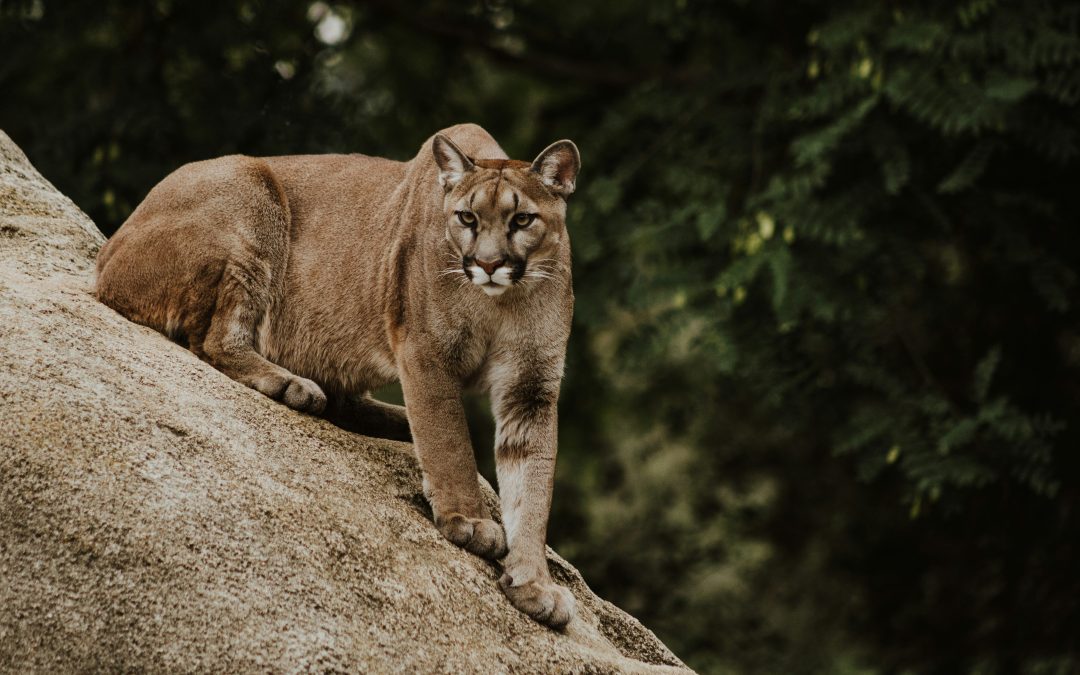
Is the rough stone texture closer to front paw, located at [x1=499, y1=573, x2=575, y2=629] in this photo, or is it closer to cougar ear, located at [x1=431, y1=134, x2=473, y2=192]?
front paw, located at [x1=499, y1=573, x2=575, y2=629]

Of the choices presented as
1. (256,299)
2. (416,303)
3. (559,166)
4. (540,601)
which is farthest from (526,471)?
(256,299)

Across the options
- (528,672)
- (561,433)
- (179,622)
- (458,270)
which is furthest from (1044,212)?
(179,622)

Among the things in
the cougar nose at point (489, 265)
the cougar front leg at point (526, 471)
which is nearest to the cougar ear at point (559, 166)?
the cougar nose at point (489, 265)

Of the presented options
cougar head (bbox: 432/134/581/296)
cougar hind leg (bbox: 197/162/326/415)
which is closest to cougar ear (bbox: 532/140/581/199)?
cougar head (bbox: 432/134/581/296)

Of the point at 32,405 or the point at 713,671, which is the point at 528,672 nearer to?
the point at 32,405

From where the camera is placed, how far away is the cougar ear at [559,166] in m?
6.54

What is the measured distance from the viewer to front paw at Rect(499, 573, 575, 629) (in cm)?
588

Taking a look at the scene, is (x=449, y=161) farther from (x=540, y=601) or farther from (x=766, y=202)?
(x=766, y=202)

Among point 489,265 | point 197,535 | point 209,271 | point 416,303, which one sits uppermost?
point 489,265

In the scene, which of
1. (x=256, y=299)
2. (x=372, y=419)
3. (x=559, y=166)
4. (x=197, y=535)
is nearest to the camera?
(x=197, y=535)

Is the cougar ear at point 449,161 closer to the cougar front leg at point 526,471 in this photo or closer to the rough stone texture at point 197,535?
the cougar front leg at point 526,471

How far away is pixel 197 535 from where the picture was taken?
4.98 metres

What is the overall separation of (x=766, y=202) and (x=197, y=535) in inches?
251

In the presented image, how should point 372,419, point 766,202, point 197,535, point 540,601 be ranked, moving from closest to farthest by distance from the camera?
1. point 197,535
2. point 540,601
3. point 372,419
4. point 766,202
